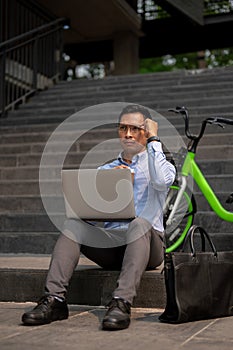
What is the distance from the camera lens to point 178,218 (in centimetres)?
536

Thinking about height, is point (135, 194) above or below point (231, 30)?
below

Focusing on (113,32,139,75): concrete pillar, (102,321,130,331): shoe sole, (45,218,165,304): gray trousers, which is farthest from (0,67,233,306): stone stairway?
(113,32,139,75): concrete pillar

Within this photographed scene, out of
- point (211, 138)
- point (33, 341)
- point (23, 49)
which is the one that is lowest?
point (33, 341)

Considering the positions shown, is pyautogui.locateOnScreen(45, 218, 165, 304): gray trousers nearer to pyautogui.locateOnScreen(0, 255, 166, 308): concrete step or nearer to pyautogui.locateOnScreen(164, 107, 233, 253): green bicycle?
pyautogui.locateOnScreen(0, 255, 166, 308): concrete step

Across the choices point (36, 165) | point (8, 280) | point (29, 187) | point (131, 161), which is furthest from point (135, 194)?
point (36, 165)

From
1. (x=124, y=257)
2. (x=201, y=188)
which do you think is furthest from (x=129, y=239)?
(x=201, y=188)

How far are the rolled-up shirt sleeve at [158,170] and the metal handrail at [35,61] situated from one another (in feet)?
27.7

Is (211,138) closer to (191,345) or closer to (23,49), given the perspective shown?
(191,345)

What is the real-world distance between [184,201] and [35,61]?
8.16 m

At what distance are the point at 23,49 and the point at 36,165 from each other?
22.7ft

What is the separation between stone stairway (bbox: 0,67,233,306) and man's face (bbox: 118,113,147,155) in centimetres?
85

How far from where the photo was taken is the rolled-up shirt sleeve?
387cm

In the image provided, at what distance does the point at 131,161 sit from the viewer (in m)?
4.19

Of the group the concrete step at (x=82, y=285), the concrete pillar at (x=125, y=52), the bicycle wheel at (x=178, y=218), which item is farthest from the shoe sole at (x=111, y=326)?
the concrete pillar at (x=125, y=52)
